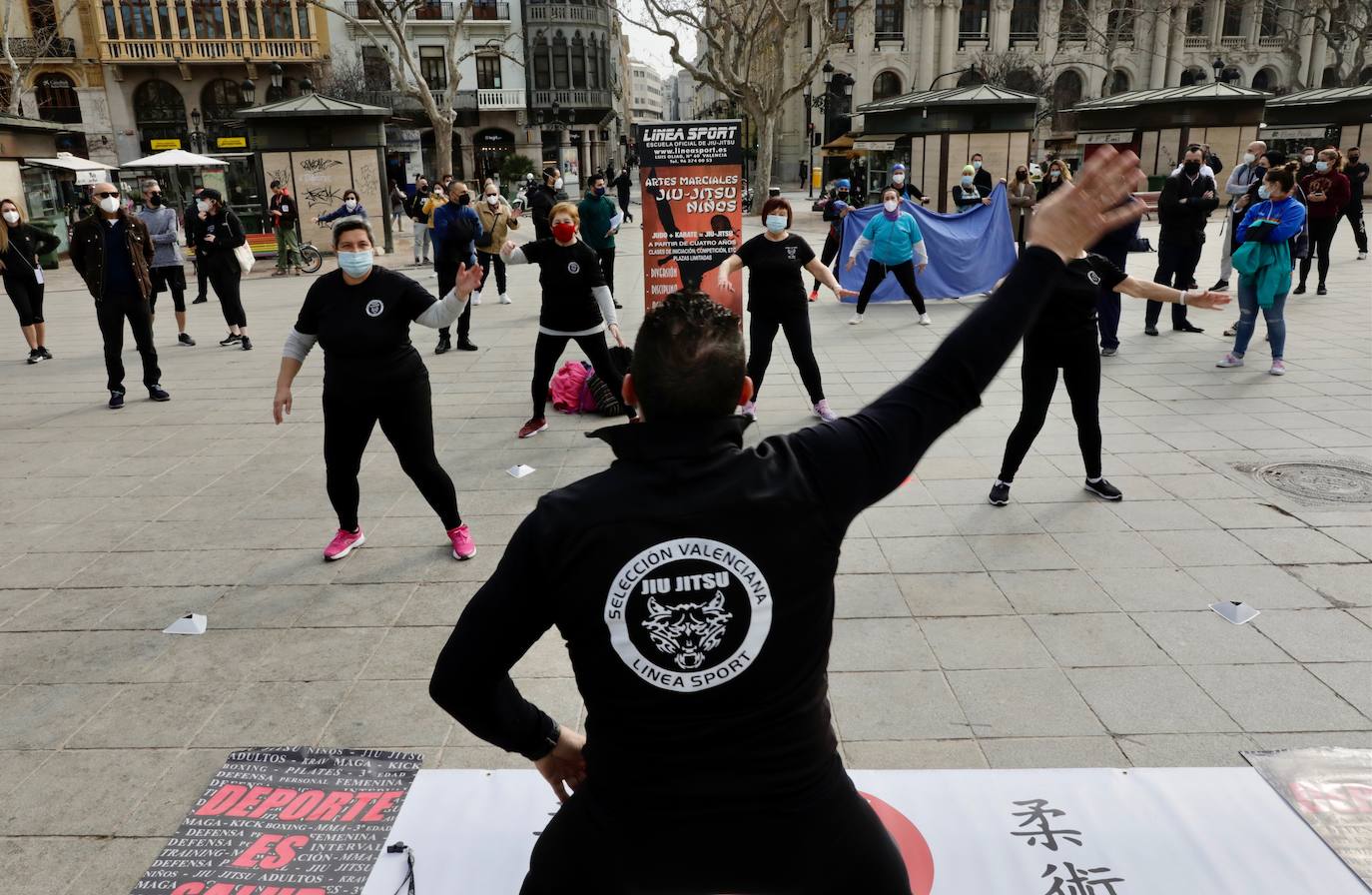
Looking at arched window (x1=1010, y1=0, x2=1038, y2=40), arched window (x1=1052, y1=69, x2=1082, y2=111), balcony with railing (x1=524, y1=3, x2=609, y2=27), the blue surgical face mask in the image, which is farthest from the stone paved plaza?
arched window (x1=1010, y1=0, x2=1038, y2=40)

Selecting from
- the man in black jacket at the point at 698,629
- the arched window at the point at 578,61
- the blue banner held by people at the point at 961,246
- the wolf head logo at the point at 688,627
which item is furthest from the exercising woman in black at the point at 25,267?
the arched window at the point at 578,61

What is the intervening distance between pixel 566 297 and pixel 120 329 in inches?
179

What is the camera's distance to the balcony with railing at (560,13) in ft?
179

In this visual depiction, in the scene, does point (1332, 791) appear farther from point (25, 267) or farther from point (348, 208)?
point (25, 267)

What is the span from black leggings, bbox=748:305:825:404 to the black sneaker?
8.42ft

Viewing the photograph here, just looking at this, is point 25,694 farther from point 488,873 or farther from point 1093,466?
point 1093,466

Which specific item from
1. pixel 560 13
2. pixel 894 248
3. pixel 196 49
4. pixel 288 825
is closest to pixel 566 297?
pixel 288 825

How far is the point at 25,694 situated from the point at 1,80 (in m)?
52.4

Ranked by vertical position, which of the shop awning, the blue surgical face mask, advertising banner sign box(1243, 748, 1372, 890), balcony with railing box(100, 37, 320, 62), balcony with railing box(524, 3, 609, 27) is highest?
balcony with railing box(524, 3, 609, 27)

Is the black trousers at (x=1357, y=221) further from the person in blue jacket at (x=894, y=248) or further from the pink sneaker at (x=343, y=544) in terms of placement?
the pink sneaker at (x=343, y=544)

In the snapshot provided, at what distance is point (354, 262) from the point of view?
512 cm

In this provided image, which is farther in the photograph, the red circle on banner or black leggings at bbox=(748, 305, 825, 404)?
black leggings at bbox=(748, 305, 825, 404)

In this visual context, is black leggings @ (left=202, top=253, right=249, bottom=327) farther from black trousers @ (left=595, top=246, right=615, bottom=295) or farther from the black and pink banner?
the black and pink banner

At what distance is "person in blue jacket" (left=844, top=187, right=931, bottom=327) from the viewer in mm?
12500
